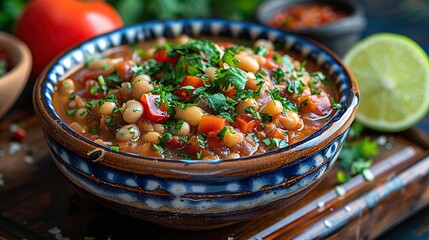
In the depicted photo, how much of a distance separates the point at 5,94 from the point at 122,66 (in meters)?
1.03

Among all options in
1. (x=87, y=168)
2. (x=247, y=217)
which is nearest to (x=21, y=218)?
(x=87, y=168)

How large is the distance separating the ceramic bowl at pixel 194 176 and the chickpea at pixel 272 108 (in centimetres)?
22

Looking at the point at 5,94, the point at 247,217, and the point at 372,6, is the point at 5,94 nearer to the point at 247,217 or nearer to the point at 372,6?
the point at 247,217

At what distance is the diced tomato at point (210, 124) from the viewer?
2.57m

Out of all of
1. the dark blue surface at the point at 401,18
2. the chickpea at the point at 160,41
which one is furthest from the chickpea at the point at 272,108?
the dark blue surface at the point at 401,18

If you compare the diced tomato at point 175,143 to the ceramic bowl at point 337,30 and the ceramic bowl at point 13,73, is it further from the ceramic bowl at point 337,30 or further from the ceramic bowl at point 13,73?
the ceramic bowl at point 337,30

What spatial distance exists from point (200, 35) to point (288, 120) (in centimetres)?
124

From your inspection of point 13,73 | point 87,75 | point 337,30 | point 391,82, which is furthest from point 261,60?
point 337,30

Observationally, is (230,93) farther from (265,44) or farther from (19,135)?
(19,135)

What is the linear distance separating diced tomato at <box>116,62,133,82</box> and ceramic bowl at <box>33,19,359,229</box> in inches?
14.3

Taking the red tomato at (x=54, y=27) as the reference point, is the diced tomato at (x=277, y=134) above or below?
below

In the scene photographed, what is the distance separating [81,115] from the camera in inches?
110

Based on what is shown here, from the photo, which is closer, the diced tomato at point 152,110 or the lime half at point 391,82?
the diced tomato at point 152,110

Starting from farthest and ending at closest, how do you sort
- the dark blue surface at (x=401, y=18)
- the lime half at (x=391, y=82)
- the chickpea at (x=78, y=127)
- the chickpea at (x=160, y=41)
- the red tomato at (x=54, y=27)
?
1. the dark blue surface at (x=401, y=18)
2. the red tomato at (x=54, y=27)
3. the lime half at (x=391, y=82)
4. the chickpea at (x=160, y=41)
5. the chickpea at (x=78, y=127)
